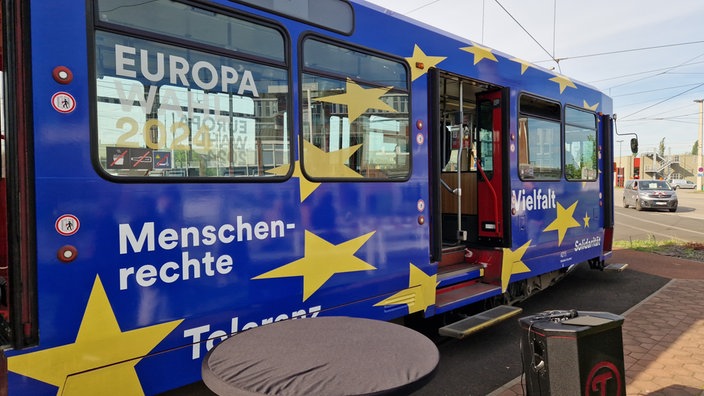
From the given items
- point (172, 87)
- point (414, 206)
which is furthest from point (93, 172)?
point (414, 206)

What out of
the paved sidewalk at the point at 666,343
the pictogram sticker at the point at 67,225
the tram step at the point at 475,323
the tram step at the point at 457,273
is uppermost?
the pictogram sticker at the point at 67,225

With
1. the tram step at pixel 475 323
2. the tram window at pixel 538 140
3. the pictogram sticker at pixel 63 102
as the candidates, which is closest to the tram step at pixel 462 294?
the tram step at pixel 475 323

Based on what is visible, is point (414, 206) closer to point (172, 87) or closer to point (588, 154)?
point (172, 87)

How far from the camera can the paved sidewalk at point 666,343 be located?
3570 mm

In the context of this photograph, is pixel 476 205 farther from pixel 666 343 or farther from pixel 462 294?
pixel 666 343

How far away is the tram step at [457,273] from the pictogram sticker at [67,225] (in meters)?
3.23

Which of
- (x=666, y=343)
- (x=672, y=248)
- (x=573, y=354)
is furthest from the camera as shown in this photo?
(x=672, y=248)

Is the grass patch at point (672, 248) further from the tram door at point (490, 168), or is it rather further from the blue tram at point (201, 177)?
the blue tram at point (201, 177)

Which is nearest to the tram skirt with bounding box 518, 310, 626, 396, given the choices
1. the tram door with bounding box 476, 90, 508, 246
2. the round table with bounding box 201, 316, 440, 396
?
the round table with bounding box 201, 316, 440, 396

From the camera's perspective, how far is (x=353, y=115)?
11.6 ft

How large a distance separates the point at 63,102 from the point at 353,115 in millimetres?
1917

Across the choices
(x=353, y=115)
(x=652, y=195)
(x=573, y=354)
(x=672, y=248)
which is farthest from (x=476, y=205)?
(x=652, y=195)

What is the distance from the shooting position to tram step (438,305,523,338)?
4.11 metres

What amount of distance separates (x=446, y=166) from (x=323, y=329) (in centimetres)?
460
